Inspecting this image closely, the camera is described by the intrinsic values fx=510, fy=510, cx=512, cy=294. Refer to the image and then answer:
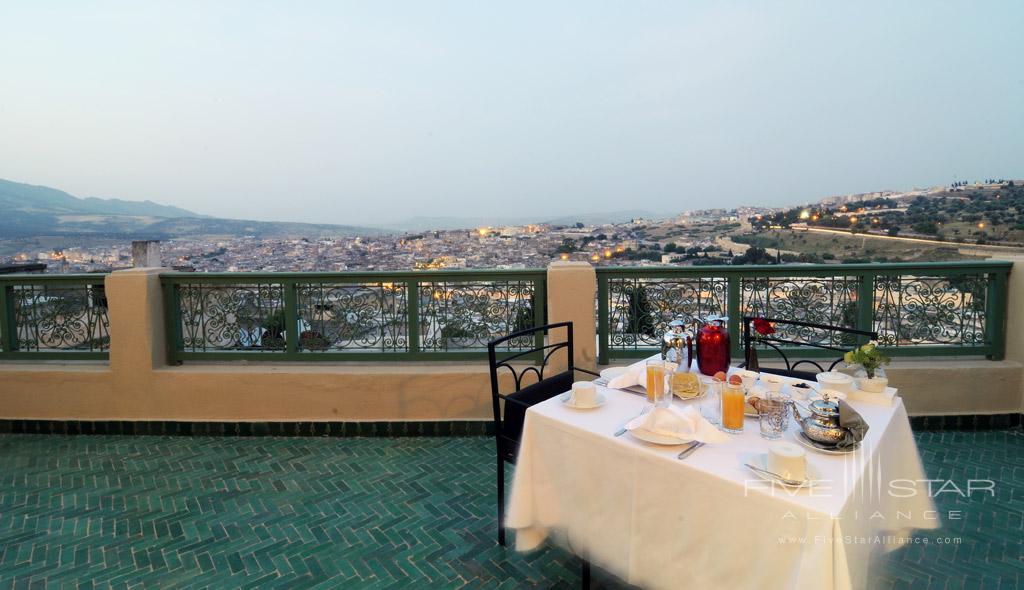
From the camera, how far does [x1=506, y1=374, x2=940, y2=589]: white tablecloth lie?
144 cm

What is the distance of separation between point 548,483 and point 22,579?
2.81 metres

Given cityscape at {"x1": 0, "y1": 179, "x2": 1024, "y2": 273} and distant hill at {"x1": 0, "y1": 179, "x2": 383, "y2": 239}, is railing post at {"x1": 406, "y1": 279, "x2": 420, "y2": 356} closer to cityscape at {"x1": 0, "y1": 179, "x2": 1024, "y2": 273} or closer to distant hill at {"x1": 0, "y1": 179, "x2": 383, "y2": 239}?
cityscape at {"x1": 0, "y1": 179, "x2": 1024, "y2": 273}

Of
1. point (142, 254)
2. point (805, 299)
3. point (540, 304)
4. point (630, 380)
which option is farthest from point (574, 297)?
point (142, 254)

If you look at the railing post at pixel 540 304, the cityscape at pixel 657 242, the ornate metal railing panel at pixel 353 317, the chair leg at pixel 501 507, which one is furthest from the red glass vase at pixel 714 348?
the ornate metal railing panel at pixel 353 317

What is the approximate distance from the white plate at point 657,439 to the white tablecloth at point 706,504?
0.03 m

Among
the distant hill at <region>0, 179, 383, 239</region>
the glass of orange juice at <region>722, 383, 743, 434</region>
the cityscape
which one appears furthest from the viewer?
the distant hill at <region>0, 179, 383, 239</region>

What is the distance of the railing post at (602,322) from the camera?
4.65 m

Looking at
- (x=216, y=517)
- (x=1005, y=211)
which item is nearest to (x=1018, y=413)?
(x=1005, y=211)

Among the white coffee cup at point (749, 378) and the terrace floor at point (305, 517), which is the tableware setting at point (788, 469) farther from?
the white coffee cup at point (749, 378)

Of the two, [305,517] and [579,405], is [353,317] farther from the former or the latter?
[579,405]

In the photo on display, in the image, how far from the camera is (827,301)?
4527 millimetres

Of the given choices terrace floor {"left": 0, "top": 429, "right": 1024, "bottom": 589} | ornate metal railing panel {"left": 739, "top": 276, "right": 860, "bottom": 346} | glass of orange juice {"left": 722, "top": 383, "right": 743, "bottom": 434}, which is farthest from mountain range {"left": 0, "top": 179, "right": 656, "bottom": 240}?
glass of orange juice {"left": 722, "top": 383, "right": 743, "bottom": 434}

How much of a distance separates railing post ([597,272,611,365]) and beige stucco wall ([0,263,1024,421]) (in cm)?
13

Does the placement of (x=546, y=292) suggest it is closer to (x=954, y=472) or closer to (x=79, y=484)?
(x=954, y=472)
